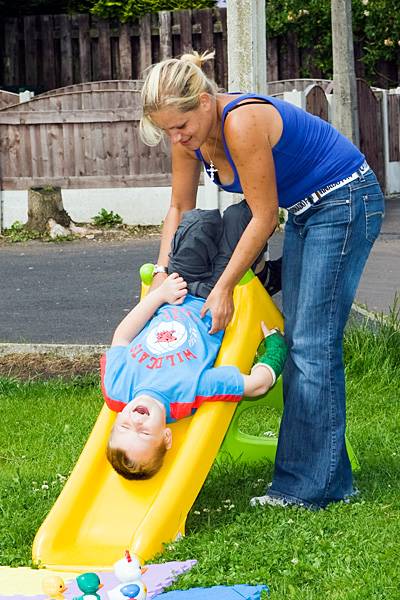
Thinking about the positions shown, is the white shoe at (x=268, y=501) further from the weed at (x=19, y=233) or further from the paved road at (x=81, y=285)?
the weed at (x=19, y=233)

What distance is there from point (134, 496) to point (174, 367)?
51cm

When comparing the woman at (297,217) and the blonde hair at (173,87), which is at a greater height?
the blonde hair at (173,87)

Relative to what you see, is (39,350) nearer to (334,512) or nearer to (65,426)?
(65,426)

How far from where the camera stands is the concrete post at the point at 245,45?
7367 mm

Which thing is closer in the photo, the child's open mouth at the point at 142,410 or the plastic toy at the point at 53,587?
the plastic toy at the point at 53,587

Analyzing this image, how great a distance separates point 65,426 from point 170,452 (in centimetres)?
174

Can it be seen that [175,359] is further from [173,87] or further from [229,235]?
[173,87]

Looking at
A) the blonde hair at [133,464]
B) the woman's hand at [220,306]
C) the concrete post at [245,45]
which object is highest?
the concrete post at [245,45]

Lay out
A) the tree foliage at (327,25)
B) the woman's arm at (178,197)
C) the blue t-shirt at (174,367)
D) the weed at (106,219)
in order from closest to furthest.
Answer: the blue t-shirt at (174,367) < the woman's arm at (178,197) < the weed at (106,219) < the tree foliage at (327,25)

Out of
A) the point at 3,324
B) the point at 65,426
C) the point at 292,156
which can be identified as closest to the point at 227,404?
the point at 292,156

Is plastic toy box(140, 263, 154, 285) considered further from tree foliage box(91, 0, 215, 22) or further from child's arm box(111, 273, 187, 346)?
tree foliage box(91, 0, 215, 22)

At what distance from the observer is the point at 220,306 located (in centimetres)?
477

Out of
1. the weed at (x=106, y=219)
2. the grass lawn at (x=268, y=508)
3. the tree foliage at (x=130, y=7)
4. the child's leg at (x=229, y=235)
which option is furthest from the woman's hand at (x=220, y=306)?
the tree foliage at (x=130, y=7)

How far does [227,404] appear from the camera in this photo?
15.5 feet
